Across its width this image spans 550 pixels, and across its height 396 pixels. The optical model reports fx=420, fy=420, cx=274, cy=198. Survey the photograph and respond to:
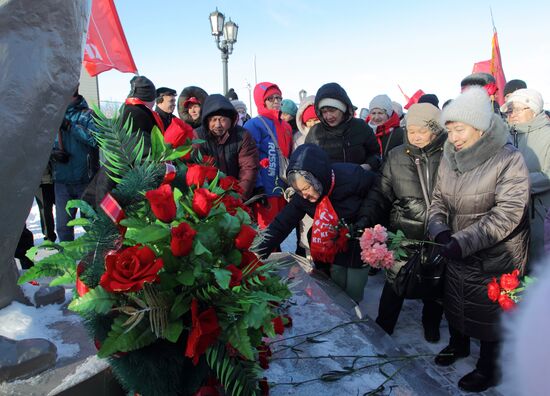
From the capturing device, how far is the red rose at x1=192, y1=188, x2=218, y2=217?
3.72 ft

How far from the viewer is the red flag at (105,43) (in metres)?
4.09

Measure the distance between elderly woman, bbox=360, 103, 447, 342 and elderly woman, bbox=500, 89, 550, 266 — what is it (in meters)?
0.75

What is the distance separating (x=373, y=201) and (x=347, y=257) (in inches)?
17.1

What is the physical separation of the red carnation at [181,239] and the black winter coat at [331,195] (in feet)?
5.22

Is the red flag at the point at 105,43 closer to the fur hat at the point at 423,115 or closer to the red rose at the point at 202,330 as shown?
the fur hat at the point at 423,115

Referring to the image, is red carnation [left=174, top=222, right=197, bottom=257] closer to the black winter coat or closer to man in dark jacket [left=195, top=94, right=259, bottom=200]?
the black winter coat

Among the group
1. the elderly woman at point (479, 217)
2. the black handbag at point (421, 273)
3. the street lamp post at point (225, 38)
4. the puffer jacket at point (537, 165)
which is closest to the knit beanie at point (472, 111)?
the elderly woman at point (479, 217)

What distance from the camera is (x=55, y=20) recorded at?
1.47 m

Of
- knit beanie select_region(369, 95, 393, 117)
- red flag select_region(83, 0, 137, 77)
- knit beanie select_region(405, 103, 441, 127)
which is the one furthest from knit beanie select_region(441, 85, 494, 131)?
red flag select_region(83, 0, 137, 77)

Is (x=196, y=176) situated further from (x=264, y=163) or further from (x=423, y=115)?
(x=264, y=163)

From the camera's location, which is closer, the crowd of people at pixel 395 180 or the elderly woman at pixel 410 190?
the crowd of people at pixel 395 180

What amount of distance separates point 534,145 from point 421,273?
4.54 ft

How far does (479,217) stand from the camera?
7.12 ft

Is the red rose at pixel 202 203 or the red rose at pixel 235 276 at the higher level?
the red rose at pixel 202 203
